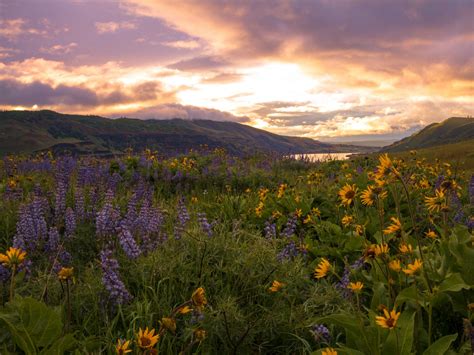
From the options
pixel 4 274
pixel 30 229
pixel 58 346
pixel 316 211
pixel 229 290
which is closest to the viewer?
pixel 58 346

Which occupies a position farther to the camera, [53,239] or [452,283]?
[53,239]

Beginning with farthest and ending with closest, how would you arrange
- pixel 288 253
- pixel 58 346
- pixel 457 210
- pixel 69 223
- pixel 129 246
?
pixel 457 210 → pixel 69 223 → pixel 288 253 → pixel 129 246 → pixel 58 346

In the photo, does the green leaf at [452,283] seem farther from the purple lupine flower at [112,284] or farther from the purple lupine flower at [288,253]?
the purple lupine flower at [112,284]

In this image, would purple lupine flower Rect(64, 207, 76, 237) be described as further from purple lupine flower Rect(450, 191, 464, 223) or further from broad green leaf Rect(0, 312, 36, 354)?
purple lupine flower Rect(450, 191, 464, 223)

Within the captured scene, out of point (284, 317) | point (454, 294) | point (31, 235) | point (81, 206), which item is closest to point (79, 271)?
point (31, 235)

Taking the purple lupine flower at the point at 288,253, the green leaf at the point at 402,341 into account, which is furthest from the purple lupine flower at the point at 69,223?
the green leaf at the point at 402,341

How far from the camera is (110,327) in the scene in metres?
2.83

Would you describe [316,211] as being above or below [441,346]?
above

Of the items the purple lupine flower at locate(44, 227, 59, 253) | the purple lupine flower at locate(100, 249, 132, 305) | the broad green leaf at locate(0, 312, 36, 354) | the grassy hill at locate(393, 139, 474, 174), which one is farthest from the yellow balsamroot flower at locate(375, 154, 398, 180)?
the grassy hill at locate(393, 139, 474, 174)


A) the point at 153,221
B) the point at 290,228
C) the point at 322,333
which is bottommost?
the point at 322,333

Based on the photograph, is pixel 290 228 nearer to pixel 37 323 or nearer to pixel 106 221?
pixel 106 221

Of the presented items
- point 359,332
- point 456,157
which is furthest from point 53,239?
point 456,157

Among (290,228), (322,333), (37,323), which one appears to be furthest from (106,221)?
(322,333)

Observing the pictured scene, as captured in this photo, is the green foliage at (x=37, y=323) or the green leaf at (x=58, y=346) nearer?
the green leaf at (x=58, y=346)
